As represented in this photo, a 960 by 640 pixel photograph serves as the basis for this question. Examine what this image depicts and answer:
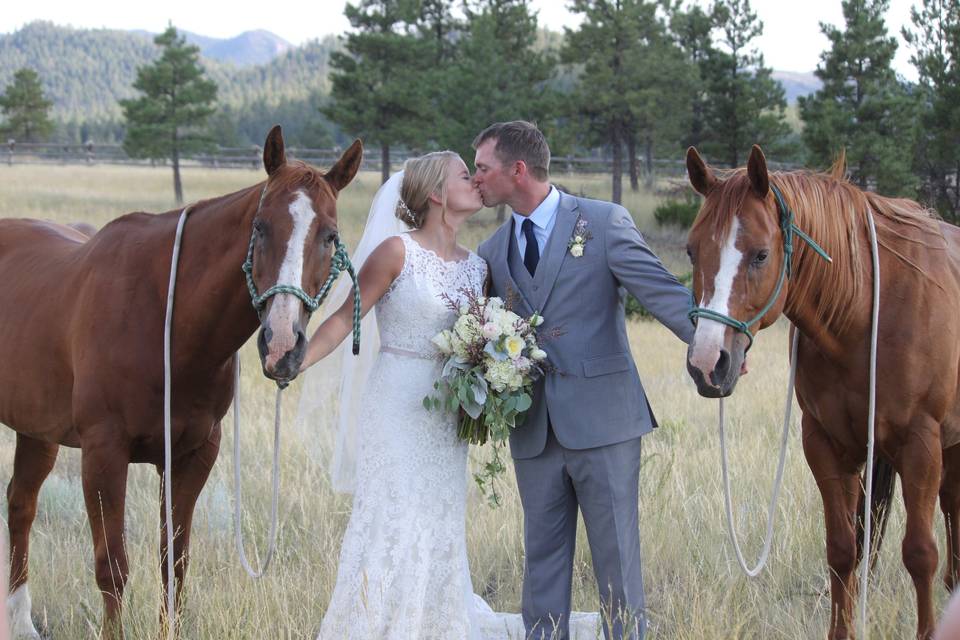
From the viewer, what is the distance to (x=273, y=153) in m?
3.49

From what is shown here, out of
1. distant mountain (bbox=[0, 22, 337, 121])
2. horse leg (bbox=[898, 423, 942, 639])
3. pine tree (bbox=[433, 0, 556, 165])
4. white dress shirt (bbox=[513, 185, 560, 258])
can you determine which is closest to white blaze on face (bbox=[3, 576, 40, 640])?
white dress shirt (bbox=[513, 185, 560, 258])

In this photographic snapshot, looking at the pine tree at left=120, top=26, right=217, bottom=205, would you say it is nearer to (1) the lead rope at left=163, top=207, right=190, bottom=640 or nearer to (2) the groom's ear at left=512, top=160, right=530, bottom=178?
(1) the lead rope at left=163, top=207, right=190, bottom=640

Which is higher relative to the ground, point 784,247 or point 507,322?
point 784,247

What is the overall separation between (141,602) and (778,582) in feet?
9.99

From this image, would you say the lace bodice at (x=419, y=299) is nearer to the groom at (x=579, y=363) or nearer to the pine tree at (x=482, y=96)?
the groom at (x=579, y=363)

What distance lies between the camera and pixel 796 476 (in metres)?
5.80

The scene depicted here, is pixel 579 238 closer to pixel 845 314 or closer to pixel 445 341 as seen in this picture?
pixel 445 341

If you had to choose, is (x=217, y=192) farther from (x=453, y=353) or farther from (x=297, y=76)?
(x=297, y=76)

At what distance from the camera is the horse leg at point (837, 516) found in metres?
3.92

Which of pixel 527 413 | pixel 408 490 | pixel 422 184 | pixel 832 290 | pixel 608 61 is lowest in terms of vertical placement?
pixel 408 490

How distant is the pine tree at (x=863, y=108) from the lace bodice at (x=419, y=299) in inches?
665

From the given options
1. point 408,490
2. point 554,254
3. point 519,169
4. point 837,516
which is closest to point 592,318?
point 554,254

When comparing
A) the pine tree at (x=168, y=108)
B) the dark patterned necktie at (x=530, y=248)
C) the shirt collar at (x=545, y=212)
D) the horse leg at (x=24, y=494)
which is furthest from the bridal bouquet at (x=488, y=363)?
the pine tree at (x=168, y=108)

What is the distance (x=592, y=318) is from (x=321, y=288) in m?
1.11
